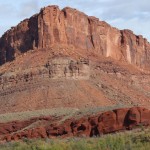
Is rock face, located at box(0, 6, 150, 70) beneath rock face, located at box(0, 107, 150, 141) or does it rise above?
above

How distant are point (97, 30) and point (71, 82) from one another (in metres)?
31.6

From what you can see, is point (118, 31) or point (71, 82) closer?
point (71, 82)

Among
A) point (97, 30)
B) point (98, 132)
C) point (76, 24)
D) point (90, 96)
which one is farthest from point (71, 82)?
point (98, 132)

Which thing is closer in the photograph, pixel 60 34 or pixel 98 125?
pixel 98 125

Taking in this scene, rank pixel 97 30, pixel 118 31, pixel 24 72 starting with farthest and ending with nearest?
pixel 118 31 → pixel 97 30 → pixel 24 72

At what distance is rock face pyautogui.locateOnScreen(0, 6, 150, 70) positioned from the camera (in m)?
103

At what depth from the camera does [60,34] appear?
336 ft

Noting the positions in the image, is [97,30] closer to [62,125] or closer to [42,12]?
[42,12]

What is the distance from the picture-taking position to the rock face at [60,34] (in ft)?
337

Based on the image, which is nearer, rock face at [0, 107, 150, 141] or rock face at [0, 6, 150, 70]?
rock face at [0, 107, 150, 141]

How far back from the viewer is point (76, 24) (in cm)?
10912

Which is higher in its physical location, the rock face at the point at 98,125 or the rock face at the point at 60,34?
the rock face at the point at 60,34

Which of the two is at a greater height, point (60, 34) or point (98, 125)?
point (60, 34)

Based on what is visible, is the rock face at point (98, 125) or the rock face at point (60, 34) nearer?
the rock face at point (98, 125)
